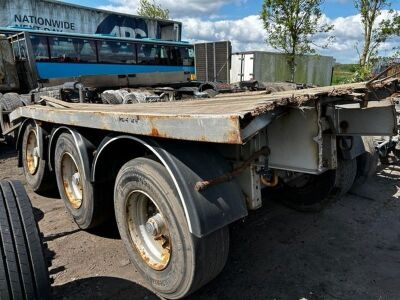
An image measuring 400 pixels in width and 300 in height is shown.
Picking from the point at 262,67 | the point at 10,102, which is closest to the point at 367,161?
the point at 10,102

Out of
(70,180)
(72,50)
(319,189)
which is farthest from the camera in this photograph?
(72,50)

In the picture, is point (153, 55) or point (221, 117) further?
point (153, 55)

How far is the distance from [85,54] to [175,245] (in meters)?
11.3

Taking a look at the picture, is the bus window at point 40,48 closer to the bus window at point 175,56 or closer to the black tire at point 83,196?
the bus window at point 175,56

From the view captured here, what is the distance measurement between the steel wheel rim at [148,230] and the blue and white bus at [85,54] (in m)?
6.77

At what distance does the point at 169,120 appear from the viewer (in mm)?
2307

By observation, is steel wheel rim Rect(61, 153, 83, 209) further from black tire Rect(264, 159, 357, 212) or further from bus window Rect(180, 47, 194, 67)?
bus window Rect(180, 47, 194, 67)

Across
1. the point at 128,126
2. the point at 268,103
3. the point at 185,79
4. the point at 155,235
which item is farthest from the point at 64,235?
the point at 185,79

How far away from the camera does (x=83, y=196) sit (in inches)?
148

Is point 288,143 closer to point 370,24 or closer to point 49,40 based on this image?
point 49,40

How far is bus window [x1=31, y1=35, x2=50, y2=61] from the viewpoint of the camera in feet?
36.8

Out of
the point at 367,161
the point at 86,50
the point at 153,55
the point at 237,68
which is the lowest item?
the point at 237,68

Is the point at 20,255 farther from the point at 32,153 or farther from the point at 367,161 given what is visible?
the point at 367,161

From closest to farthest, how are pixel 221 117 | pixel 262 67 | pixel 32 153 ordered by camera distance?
pixel 221 117, pixel 32 153, pixel 262 67
